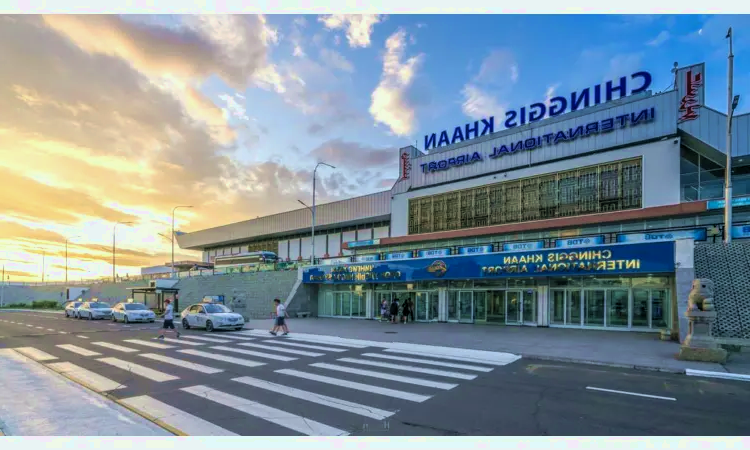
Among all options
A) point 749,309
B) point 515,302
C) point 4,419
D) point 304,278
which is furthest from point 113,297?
point 749,309

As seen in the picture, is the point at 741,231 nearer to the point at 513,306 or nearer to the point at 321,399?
the point at 513,306

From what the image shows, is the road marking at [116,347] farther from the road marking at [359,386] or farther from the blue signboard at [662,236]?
the blue signboard at [662,236]

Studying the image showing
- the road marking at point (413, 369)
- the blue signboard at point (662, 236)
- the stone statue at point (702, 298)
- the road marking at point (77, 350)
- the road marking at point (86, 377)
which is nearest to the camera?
the road marking at point (86, 377)

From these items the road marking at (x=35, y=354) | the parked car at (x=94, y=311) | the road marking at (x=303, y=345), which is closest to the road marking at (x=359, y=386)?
the road marking at (x=303, y=345)

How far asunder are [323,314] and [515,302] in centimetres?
1601

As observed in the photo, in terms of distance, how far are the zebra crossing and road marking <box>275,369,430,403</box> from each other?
0.02 metres

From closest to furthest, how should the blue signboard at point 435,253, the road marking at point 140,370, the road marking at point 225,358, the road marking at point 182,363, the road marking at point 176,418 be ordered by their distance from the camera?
the road marking at point 176,418, the road marking at point 140,370, the road marking at point 182,363, the road marking at point 225,358, the blue signboard at point 435,253

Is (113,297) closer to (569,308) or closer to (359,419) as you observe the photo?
(569,308)

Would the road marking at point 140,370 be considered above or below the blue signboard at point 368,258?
below

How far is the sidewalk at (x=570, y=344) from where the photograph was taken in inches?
487

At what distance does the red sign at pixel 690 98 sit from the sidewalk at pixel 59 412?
94.7 feet

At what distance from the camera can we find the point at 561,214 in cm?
2867

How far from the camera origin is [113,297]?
58156 millimetres

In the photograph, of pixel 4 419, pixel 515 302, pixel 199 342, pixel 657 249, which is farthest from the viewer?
pixel 515 302
